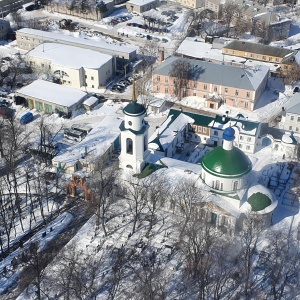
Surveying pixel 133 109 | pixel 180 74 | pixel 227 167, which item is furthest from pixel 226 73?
pixel 133 109

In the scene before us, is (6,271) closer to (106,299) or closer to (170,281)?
(106,299)

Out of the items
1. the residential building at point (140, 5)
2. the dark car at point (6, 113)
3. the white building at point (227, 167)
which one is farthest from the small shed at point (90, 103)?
the residential building at point (140, 5)

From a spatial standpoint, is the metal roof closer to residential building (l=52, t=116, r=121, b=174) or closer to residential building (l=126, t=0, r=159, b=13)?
residential building (l=126, t=0, r=159, b=13)

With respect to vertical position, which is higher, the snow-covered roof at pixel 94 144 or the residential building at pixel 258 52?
the residential building at pixel 258 52

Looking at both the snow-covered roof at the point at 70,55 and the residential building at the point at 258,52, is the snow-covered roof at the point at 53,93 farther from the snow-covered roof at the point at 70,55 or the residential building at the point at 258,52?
the residential building at the point at 258,52

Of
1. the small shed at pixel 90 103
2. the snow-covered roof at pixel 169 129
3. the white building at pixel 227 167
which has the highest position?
the white building at pixel 227 167

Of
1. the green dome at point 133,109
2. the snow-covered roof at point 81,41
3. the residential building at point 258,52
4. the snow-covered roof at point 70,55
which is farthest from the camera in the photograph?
the residential building at point 258,52

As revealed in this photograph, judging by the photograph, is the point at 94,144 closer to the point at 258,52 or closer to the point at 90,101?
the point at 90,101

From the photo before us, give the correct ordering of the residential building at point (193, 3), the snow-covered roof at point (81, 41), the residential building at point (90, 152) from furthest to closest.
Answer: the residential building at point (193, 3) → the snow-covered roof at point (81, 41) → the residential building at point (90, 152)

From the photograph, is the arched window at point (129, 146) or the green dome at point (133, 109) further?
the arched window at point (129, 146)
